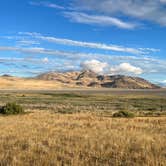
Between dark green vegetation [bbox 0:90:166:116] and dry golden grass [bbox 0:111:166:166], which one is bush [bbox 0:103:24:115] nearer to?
dark green vegetation [bbox 0:90:166:116]

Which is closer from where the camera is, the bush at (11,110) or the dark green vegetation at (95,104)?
the bush at (11,110)

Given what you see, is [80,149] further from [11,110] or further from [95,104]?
[95,104]

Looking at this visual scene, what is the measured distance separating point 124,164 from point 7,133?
24.3 feet

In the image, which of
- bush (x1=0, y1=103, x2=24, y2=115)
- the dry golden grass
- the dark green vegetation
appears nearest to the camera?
the dry golden grass

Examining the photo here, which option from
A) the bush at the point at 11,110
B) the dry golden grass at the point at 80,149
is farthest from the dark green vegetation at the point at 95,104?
the dry golden grass at the point at 80,149

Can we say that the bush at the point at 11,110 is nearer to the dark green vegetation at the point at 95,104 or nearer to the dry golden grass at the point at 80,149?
the dark green vegetation at the point at 95,104

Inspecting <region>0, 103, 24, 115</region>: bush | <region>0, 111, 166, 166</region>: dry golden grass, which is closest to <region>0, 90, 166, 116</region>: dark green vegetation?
<region>0, 103, 24, 115</region>: bush

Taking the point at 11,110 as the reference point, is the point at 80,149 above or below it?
below

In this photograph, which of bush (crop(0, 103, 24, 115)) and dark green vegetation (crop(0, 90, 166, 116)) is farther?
dark green vegetation (crop(0, 90, 166, 116))

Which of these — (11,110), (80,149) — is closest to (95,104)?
(11,110)

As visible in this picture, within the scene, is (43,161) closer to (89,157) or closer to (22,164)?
(22,164)

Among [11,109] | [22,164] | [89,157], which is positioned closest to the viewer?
[22,164]

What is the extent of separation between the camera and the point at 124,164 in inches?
365

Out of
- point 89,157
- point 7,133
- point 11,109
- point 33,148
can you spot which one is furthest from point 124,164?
point 11,109
